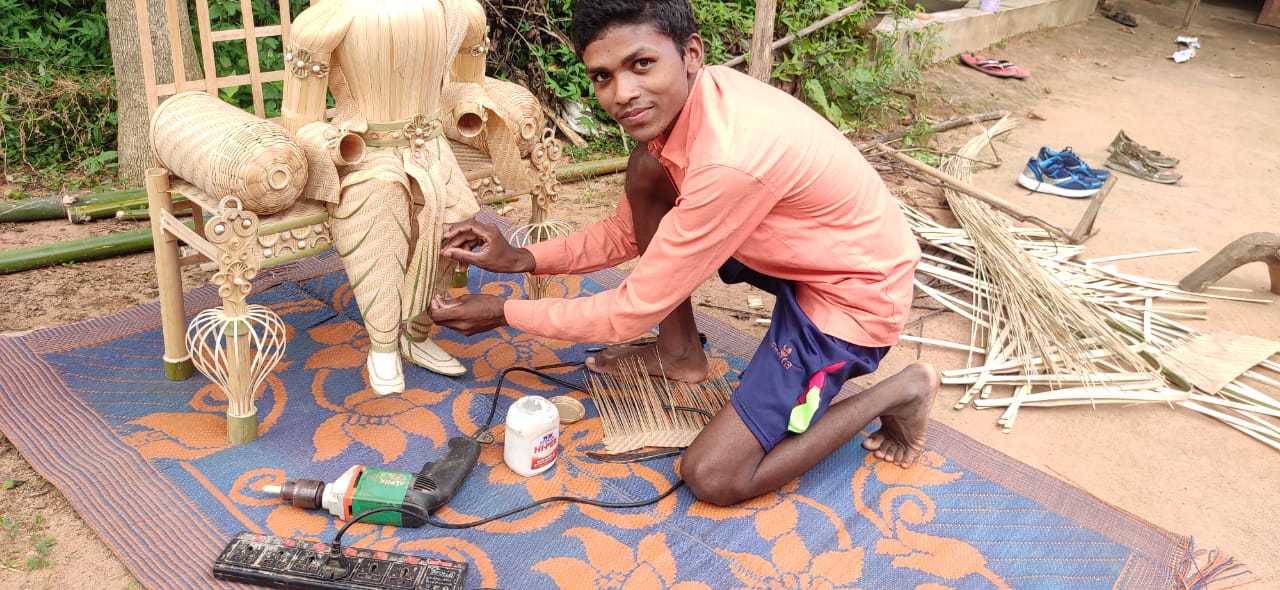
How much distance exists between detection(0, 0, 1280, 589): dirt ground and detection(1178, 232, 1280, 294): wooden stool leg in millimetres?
130

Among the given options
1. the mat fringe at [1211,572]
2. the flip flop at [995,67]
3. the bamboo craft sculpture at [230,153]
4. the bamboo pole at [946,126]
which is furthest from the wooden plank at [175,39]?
the flip flop at [995,67]

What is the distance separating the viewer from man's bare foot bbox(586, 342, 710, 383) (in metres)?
2.85

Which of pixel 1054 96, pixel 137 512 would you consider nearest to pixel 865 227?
pixel 137 512

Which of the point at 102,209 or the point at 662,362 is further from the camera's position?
the point at 102,209

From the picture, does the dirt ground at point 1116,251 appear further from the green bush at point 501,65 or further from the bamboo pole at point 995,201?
the green bush at point 501,65

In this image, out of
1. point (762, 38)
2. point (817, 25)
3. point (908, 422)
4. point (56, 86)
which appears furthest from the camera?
point (817, 25)

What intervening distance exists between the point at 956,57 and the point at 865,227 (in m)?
5.70

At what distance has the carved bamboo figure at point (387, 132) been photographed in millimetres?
2223

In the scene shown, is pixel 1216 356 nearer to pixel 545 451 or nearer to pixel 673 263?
pixel 673 263

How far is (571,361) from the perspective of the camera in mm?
2969

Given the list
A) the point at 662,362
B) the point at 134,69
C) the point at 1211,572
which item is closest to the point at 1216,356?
the point at 1211,572

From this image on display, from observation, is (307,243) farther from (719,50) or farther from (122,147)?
(719,50)

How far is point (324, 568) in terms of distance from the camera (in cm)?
193

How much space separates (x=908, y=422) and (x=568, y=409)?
99 centimetres
